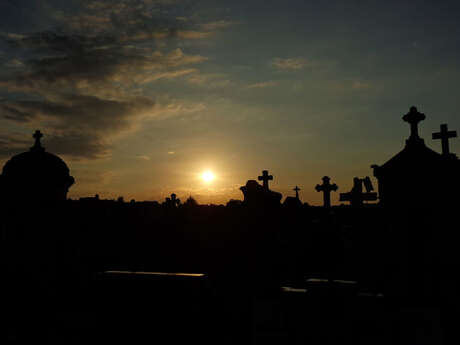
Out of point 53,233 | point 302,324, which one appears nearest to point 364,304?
point 302,324

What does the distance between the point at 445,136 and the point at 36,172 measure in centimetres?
1156

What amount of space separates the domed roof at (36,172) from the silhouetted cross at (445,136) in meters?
10.6

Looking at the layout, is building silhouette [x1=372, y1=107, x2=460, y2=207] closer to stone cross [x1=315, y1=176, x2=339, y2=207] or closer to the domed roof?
stone cross [x1=315, y1=176, x2=339, y2=207]

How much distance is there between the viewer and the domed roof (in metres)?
12.4

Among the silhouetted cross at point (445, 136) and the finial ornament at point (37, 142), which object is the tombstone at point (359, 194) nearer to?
the silhouetted cross at point (445, 136)

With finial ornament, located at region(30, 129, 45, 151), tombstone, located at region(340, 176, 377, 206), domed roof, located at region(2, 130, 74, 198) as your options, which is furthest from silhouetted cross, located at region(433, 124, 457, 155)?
finial ornament, located at region(30, 129, 45, 151)

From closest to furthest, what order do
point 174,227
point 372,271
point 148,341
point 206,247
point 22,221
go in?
point 148,341 < point 372,271 < point 22,221 < point 206,247 < point 174,227

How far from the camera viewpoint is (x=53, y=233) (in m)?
12.5

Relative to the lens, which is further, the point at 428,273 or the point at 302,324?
the point at 428,273

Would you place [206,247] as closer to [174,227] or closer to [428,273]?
[174,227]

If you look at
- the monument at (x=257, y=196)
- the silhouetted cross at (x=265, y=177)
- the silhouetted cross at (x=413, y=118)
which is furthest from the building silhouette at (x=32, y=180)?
the silhouetted cross at (x=413, y=118)

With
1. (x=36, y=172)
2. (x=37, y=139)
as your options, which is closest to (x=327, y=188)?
(x=36, y=172)

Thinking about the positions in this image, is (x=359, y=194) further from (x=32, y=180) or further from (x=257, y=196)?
(x=32, y=180)

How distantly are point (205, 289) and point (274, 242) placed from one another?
6.20 ft
